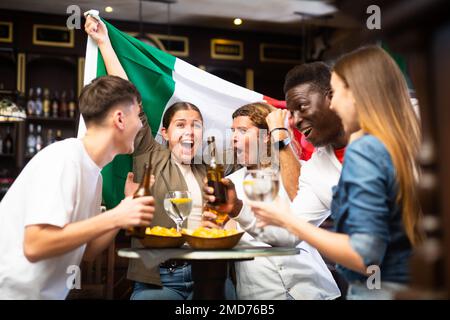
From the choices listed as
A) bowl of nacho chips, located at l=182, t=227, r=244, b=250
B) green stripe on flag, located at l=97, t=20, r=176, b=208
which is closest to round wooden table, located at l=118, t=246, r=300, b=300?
bowl of nacho chips, located at l=182, t=227, r=244, b=250

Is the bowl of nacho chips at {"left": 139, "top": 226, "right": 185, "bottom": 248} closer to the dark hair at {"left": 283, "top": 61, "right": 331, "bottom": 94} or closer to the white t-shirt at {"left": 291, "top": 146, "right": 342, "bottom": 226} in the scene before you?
the white t-shirt at {"left": 291, "top": 146, "right": 342, "bottom": 226}

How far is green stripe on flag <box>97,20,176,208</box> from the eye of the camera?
6.70 ft

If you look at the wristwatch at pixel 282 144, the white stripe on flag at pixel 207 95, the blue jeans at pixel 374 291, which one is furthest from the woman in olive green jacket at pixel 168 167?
the blue jeans at pixel 374 291

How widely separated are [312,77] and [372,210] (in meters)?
0.88

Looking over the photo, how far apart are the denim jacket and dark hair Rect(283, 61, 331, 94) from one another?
2.42 ft

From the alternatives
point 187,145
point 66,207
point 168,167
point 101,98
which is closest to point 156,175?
point 168,167

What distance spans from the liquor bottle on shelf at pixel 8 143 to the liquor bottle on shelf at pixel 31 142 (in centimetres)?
15

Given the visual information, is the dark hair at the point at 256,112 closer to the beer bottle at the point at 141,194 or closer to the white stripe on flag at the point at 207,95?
the white stripe on flag at the point at 207,95

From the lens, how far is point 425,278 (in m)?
1.27

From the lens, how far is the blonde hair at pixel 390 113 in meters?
1.28

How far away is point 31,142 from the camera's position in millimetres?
4566

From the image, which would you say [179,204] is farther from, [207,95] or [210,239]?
[207,95]
